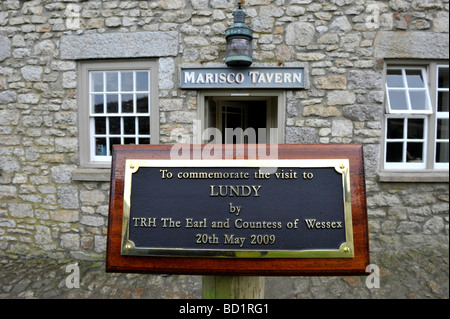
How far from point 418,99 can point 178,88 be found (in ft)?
11.6

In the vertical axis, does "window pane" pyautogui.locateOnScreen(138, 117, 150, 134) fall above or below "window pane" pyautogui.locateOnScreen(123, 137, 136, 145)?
above

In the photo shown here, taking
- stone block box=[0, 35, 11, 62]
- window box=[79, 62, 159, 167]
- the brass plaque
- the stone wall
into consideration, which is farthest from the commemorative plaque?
stone block box=[0, 35, 11, 62]

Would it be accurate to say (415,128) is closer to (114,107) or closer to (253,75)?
(253,75)

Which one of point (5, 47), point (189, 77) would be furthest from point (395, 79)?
point (5, 47)

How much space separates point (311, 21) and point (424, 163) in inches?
106

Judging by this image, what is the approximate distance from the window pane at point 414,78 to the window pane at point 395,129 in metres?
0.55

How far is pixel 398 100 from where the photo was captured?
3.96m

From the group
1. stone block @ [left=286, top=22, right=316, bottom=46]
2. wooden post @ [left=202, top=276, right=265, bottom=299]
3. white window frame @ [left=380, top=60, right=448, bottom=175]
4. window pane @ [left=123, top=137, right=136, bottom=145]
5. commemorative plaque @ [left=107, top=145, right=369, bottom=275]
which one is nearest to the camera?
commemorative plaque @ [left=107, top=145, right=369, bottom=275]

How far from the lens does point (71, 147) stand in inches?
156

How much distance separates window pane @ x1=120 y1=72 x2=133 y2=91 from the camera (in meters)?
3.99

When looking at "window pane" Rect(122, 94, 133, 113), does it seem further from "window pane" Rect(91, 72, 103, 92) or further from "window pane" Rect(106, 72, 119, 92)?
"window pane" Rect(91, 72, 103, 92)

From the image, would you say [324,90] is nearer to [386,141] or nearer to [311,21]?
[311,21]

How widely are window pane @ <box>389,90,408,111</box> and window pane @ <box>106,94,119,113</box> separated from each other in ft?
13.4

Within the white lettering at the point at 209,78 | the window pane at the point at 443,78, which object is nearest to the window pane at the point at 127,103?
the white lettering at the point at 209,78
